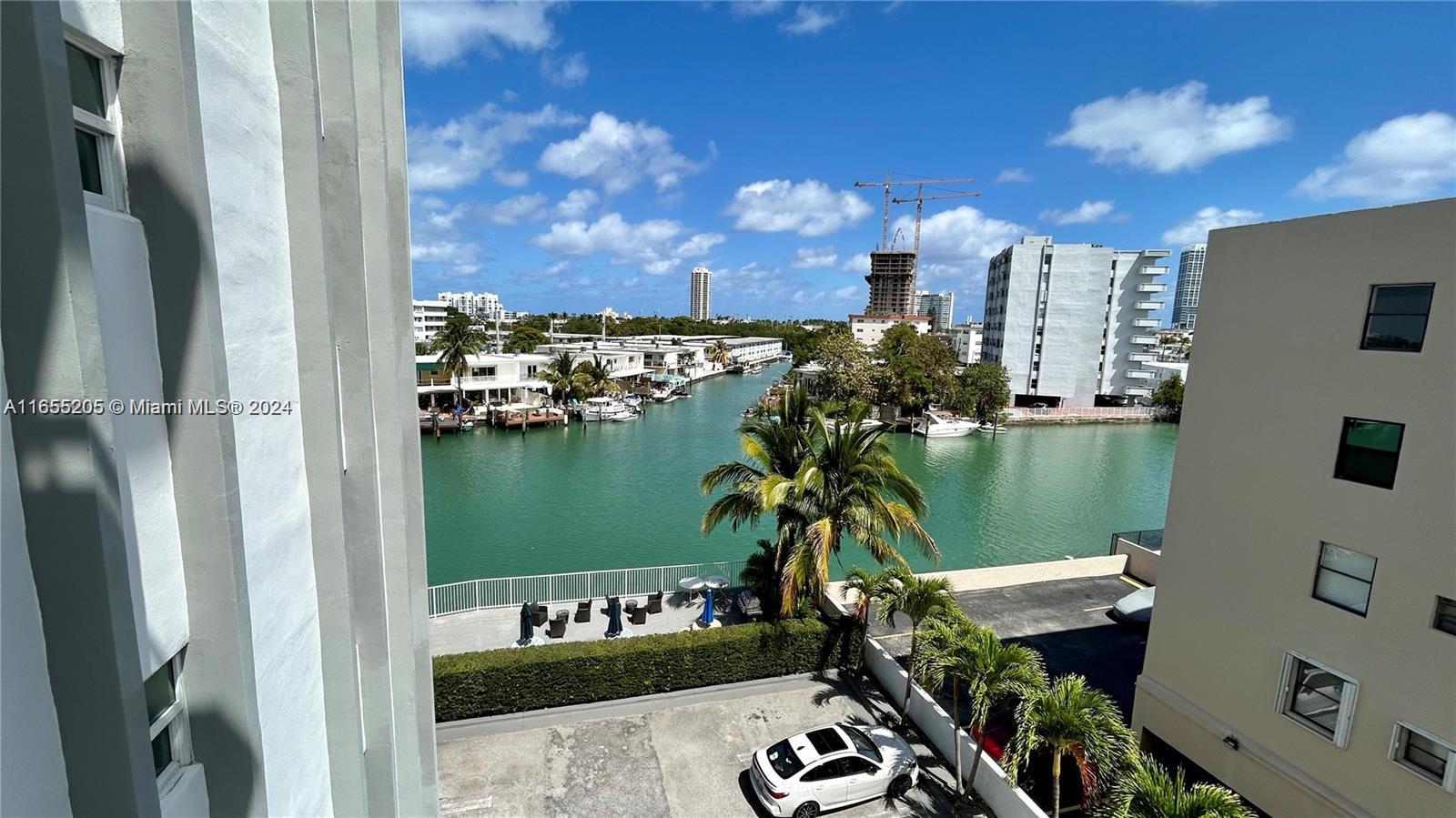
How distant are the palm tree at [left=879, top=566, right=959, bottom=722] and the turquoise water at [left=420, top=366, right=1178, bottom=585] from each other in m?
11.7

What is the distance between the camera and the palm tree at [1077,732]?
7180mm

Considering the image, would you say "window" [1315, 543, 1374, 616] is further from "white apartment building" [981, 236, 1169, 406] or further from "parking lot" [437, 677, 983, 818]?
"white apartment building" [981, 236, 1169, 406]

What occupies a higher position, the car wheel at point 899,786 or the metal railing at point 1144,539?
the metal railing at point 1144,539

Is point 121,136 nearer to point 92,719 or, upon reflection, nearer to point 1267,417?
point 92,719

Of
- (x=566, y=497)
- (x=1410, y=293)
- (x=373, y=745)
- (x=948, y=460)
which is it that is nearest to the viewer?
(x=373, y=745)

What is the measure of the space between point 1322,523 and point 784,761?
8039 mm

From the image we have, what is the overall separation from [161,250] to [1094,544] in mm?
29240

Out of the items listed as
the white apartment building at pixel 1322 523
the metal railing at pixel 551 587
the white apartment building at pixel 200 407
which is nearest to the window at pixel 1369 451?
the white apartment building at pixel 1322 523

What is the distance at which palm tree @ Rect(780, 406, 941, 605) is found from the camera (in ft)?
36.6

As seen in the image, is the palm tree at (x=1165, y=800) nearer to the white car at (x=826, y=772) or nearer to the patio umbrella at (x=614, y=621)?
the white car at (x=826, y=772)

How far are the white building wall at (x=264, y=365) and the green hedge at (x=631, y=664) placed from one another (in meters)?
5.87

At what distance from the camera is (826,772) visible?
8.88 meters

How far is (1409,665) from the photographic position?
7.25m

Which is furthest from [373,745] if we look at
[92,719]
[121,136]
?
[121,136]
